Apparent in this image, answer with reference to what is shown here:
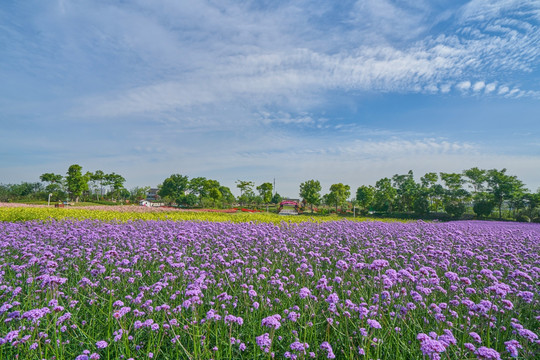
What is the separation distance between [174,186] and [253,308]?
57.8 meters

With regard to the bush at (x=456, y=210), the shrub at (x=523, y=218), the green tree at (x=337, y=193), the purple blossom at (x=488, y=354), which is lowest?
the purple blossom at (x=488, y=354)

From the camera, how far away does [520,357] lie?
10.1 feet

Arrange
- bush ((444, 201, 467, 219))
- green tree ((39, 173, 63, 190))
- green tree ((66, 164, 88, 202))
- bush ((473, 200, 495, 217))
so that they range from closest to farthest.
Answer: bush ((473, 200, 495, 217)) < bush ((444, 201, 467, 219)) < green tree ((66, 164, 88, 202)) < green tree ((39, 173, 63, 190))

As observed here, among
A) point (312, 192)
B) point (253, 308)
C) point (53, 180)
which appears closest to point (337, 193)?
point (312, 192)

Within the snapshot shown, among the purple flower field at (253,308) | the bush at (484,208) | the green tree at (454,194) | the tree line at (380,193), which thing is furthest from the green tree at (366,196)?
the purple flower field at (253,308)

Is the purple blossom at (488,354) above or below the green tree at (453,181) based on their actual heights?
below

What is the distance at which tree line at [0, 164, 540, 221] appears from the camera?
36.2 metres

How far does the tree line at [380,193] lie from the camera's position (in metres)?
36.2

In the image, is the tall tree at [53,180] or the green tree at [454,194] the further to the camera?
the tall tree at [53,180]

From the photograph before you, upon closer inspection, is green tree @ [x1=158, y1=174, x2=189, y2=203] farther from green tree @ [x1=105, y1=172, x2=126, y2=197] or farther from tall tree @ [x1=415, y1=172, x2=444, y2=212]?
tall tree @ [x1=415, y1=172, x2=444, y2=212]

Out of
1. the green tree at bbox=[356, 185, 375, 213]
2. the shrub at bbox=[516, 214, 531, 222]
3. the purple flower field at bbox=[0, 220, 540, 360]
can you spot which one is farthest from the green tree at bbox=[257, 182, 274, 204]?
the purple flower field at bbox=[0, 220, 540, 360]

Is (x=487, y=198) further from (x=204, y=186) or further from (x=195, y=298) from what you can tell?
(x=195, y=298)

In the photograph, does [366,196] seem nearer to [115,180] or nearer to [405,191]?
[405,191]

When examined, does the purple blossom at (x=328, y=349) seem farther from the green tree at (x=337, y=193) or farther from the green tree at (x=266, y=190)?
the green tree at (x=266, y=190)
